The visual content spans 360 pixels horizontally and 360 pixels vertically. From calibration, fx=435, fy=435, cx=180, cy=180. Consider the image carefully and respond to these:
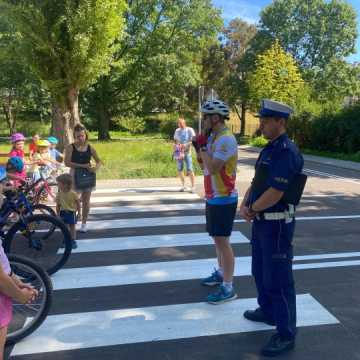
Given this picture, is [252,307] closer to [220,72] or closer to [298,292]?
[298,292]

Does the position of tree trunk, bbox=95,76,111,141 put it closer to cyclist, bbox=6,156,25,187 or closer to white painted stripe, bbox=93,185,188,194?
white painted stripe, bbox=93,185,188,194

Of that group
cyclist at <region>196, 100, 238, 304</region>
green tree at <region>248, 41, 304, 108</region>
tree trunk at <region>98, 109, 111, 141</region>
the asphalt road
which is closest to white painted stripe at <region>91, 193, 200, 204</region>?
the asphalt road

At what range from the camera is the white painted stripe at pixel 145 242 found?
613 cm

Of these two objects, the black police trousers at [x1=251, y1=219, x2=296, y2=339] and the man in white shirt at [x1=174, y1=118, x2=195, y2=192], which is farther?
the man in white shirt at [x1=174, y1=118, x2=195, y2=192]

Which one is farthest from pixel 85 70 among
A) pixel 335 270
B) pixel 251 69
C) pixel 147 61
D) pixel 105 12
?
pixel 251 69

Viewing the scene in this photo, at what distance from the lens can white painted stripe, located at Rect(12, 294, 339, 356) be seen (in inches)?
140

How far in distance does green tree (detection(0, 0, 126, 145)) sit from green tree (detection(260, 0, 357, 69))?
1319 inches

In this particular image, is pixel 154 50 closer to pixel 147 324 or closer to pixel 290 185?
pixel 147 324

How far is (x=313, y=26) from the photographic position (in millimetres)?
46875

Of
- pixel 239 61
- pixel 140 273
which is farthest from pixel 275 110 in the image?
pixel 239 61

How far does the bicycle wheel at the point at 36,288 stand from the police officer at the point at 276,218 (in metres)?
1.81

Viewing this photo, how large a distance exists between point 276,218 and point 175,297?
5.44 feet

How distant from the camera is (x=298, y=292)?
14.9 ft

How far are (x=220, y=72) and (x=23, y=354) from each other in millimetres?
54497
